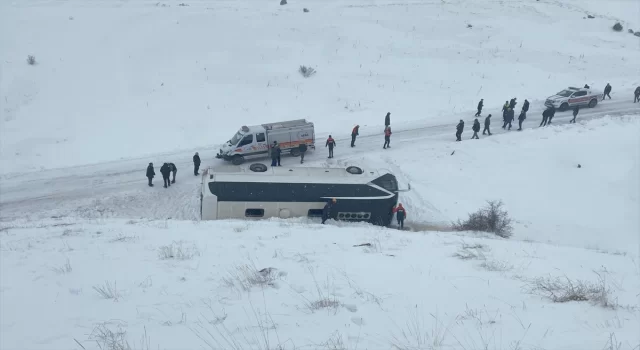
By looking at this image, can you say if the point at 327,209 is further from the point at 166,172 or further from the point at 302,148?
the point at 166,172

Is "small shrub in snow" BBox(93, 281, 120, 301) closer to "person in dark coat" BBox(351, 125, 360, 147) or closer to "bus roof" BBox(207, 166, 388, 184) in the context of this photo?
"bus roof" BBox(207, 166, 388, 184)

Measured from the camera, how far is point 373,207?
56.9 feet

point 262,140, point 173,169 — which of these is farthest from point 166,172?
point 262,140

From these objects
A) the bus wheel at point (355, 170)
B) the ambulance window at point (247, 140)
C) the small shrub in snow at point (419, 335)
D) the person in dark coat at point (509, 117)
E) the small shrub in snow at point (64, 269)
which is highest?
the person in dark coat at point (509, 117)

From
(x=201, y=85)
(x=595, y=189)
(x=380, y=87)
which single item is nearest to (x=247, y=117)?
(x=201, y=85)

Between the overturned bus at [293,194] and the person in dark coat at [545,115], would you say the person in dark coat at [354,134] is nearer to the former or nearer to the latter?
the overturned bus at [293,194]

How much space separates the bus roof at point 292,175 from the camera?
16.9 metres

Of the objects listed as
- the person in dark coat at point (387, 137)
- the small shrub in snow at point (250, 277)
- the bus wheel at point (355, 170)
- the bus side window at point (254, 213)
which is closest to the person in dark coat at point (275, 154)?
the bus wheel at point (355, 170)

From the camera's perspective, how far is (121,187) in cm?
2092

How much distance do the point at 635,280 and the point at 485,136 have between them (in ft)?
54.9

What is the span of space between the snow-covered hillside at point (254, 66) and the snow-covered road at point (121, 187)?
5.59 ft

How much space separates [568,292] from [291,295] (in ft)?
14.8

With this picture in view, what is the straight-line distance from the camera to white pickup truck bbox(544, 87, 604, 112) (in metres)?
29.5

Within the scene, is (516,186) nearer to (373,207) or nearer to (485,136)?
(485,136)
